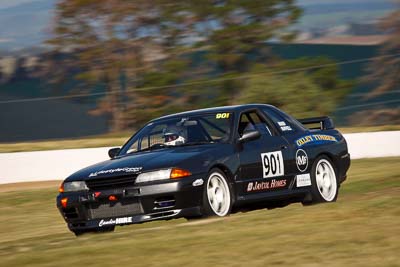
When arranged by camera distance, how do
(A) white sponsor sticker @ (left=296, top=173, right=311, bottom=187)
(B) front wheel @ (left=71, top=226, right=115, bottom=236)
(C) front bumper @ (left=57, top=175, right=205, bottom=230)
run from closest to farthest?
1. (C) front bumper @ (left=57, top=175, right=205, bottom=230)
2. (B) front wheel @ (left=71, top=226, right=115, bottom=236)
3. (A) white sponsor sticker @ (left=296, top=173, right=311, bottom=187)

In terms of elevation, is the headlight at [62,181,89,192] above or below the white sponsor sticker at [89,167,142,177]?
below

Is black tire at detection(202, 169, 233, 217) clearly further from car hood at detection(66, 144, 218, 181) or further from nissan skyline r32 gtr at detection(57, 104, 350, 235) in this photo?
car hood at detection(66, 144, 218, 181)

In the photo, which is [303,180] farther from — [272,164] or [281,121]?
[281,121]

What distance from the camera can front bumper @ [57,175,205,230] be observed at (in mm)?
10773

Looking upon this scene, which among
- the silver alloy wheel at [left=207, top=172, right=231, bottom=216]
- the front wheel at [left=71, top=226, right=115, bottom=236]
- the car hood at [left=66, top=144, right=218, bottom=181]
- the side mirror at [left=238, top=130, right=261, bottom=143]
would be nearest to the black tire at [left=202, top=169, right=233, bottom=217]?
the silver alloy wheel at [left=207, top=172, right=231, bottom=216]

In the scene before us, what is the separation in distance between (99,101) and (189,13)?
1552 cm

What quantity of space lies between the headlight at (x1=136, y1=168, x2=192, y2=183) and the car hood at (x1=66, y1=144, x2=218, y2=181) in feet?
0.20

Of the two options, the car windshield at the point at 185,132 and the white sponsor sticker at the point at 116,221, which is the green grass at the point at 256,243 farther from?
the car windshield at the point at 185,132

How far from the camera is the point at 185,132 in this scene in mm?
11992

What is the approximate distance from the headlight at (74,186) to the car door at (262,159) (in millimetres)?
1775

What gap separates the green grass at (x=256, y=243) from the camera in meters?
8.09

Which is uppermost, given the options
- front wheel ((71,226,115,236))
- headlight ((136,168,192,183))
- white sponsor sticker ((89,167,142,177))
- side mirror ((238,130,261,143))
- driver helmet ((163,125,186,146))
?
driver helmet ((163,125,186,146))

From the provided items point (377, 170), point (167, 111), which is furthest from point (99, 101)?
point (377, 170)

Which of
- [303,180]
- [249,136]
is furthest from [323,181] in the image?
[249,136]
